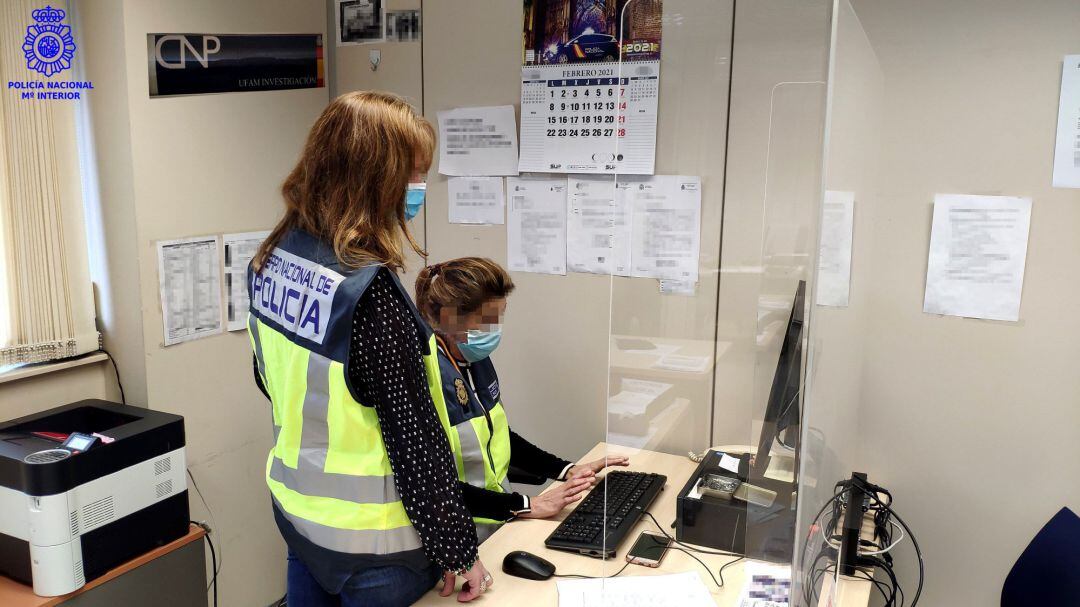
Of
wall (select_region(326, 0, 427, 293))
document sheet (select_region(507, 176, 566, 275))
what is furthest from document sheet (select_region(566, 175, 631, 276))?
wall (select_region(326, 0, 427, 293))

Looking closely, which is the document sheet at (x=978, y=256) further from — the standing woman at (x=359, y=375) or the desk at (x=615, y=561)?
the standing woman at (x=359, y=375)

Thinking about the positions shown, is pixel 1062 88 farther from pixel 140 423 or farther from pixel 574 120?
pixel 140 423

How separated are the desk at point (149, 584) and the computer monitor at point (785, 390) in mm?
1578

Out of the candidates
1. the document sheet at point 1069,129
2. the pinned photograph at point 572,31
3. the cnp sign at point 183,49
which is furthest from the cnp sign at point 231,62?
the document sheet at point 1069,129

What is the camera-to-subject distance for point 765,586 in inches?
57.5

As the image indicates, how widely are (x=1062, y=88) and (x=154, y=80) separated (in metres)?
2.39

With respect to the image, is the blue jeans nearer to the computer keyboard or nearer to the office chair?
the computer keyboard

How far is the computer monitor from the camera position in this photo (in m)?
1.23

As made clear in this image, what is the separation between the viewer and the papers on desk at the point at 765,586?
1383mm

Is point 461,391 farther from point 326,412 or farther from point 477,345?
point 326,412

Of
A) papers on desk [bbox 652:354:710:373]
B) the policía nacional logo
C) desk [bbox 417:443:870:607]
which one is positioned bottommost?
desk [bbox 417:443:870:607]

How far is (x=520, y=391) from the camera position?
2.58 meters

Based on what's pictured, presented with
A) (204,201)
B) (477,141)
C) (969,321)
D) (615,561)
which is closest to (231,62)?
(204,201)

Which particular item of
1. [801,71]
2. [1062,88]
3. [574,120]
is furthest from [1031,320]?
[574,120]
